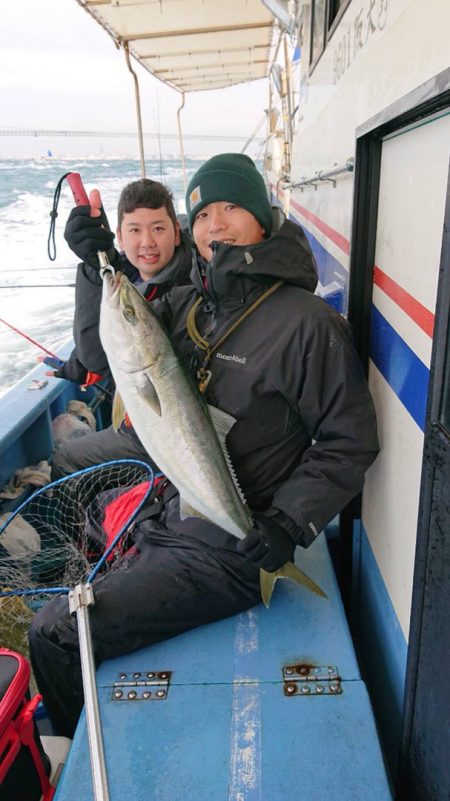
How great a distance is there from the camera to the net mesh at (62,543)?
274 centimetres

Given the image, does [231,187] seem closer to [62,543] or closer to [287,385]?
[287,385]

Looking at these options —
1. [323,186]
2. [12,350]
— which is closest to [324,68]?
[323,186]

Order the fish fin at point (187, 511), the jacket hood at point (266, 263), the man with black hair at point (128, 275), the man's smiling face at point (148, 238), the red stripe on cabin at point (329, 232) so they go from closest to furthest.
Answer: the jacket hood at point (266, 263), the fish fin at point (187, 511), the man with black hair at point (128, 275), the red stripe on cabin at point (329, 232), the man's smiling face at point (148, 238)

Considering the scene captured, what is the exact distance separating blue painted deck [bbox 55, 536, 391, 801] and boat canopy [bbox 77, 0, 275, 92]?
5.65 meters

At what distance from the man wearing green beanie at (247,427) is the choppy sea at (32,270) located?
294cm

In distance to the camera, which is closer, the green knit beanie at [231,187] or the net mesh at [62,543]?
the green knit beanie at [231,187]

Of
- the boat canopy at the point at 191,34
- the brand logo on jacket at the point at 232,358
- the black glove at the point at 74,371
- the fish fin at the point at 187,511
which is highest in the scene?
the boat canopy at the point at 191,34

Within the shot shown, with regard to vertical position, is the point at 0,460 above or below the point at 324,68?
below

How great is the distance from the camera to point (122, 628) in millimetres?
2131

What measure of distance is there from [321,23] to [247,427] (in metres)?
3.60

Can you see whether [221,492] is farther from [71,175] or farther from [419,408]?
[71,175]

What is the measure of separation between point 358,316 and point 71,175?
4.76 feet

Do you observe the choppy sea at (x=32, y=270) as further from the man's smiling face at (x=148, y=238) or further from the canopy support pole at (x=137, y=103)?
the man's smiling face at (x=148, y=238)

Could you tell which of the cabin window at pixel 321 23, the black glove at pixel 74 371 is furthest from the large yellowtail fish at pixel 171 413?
the cabin window at pixel 321 23
